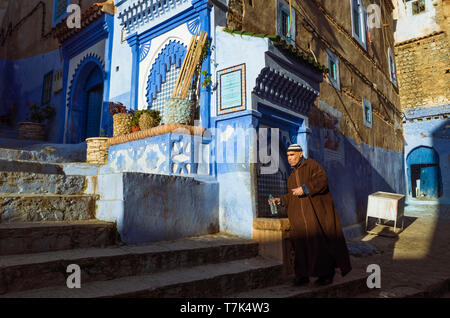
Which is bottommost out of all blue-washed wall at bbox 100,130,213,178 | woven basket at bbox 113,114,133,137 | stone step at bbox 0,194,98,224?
stone step at bbox 0,194,98,224

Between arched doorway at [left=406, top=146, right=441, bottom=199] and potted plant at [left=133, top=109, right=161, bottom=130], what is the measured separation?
15955 millimetres

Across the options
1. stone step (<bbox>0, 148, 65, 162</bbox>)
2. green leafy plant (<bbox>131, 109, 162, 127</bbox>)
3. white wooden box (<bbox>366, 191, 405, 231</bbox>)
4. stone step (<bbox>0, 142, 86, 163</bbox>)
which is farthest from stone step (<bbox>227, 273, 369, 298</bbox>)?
white wooden box (<bbox>366, 191, 405, 231</bbox>)

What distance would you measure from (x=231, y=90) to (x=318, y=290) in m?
3.27

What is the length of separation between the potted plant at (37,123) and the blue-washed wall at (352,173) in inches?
303

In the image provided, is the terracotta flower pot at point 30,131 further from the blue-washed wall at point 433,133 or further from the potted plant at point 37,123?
the blue-washed wall at point 433,133

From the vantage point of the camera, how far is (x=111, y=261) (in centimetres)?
298

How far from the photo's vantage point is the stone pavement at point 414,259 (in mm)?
4562

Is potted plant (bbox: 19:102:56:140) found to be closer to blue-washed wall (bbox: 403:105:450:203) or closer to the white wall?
blue-washed wall (bbox: 403:105:450:203)

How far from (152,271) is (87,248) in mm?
675

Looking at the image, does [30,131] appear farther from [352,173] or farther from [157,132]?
[352,173]

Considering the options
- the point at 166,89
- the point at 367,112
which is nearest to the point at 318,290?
the point at 166,89

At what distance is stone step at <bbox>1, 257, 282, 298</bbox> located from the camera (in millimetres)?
2527
